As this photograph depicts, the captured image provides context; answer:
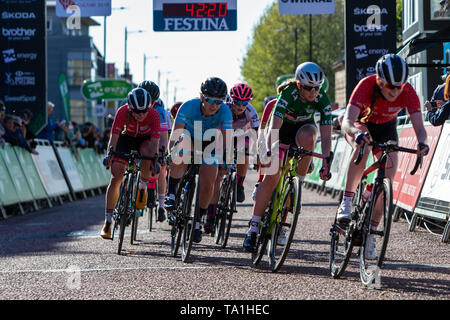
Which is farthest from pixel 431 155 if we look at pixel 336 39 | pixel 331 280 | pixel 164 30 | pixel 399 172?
pixel 336 39

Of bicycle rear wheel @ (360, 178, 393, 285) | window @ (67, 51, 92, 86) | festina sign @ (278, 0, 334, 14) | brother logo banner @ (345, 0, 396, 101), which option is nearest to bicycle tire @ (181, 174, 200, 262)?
bicycle rear wheel @ (360, 178, 393, 285)

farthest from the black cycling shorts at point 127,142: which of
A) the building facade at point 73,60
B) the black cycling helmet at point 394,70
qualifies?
the building facade at point 73,60

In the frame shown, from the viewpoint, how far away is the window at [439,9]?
22.4 meters

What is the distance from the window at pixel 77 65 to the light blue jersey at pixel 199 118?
346 feet

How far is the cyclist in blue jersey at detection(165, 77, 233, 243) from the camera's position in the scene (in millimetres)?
8781

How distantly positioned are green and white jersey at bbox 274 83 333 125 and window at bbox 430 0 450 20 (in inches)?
592

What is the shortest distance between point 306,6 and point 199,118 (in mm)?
11186

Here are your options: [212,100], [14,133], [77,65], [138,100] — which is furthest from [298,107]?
[77,65]

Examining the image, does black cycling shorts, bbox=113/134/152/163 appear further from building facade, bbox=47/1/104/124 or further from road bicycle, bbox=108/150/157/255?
building facade, bbox=47/1/104/124

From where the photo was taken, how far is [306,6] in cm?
1962

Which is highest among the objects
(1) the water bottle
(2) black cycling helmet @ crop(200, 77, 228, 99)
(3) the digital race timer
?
(3) the digital race timer

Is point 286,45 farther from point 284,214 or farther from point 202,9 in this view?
point 284,214
